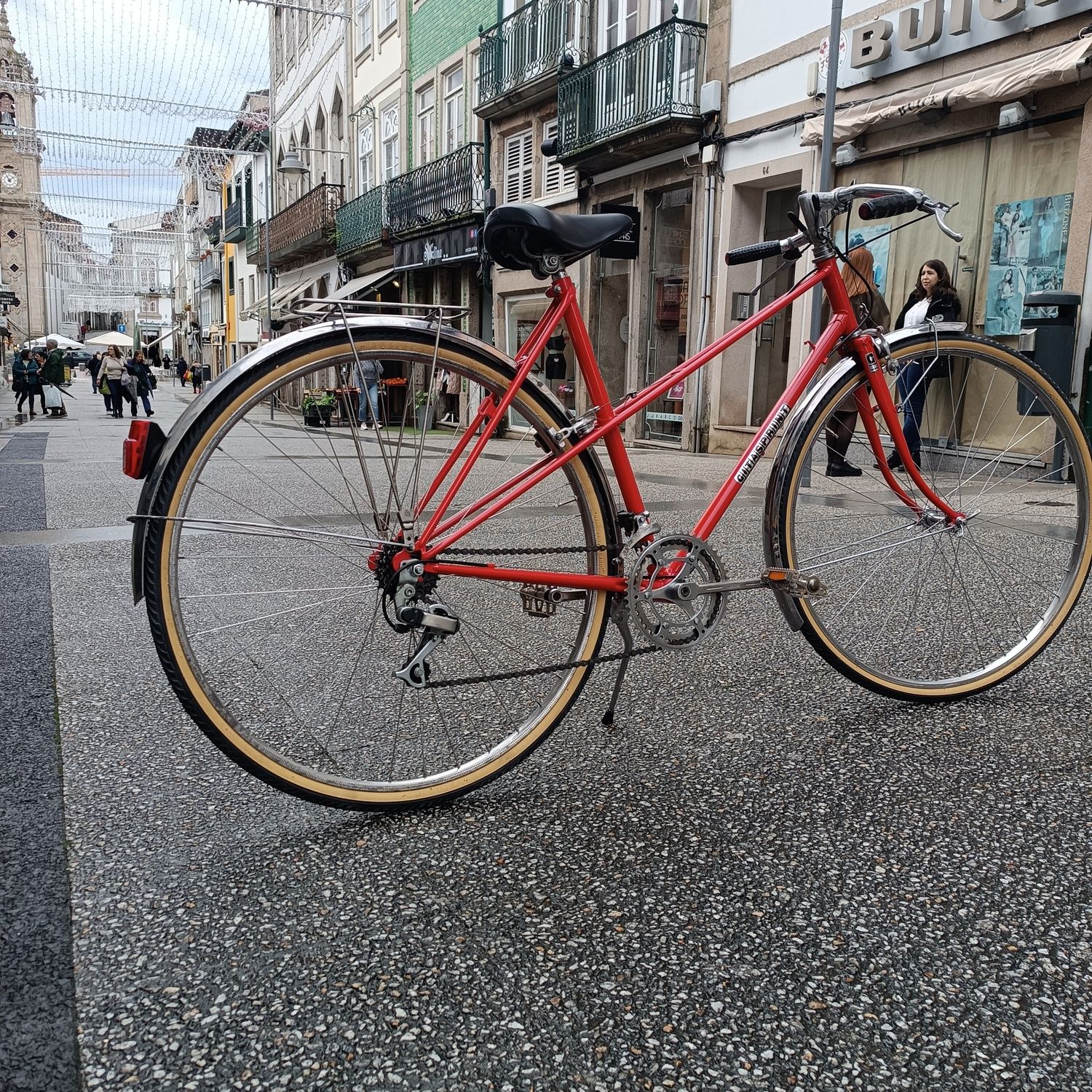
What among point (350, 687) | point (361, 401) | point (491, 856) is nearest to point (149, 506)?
point (361, 401)

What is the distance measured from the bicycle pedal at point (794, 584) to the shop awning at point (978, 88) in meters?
8.25

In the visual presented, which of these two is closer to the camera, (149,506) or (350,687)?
(149,506)

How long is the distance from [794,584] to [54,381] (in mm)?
25043

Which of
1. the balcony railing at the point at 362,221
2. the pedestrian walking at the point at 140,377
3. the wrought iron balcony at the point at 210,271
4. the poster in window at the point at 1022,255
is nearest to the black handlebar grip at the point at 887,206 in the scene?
the poster in window at the point at 1022,255

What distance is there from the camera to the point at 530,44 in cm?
1917

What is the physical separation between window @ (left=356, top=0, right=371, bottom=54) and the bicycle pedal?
1179 inches

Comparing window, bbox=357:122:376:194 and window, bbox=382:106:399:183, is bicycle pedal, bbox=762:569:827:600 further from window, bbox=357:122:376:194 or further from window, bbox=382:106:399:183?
window, bbox=357:122:376:194

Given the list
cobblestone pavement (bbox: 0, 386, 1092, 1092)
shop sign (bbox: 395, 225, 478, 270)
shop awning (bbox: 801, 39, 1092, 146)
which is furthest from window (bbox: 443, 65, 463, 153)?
cobblestone pavement (bbox: 0, 386, 1092, 1092)

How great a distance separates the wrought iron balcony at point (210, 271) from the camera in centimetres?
6475

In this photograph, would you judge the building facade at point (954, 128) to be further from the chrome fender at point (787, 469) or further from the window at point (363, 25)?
the window at point (363, 25)

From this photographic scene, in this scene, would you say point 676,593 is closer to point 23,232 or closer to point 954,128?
point 954,128

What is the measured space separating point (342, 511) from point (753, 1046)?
1654 mm

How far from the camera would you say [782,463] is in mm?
2633

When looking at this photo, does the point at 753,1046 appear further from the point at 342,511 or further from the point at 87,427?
the point at 87,427
